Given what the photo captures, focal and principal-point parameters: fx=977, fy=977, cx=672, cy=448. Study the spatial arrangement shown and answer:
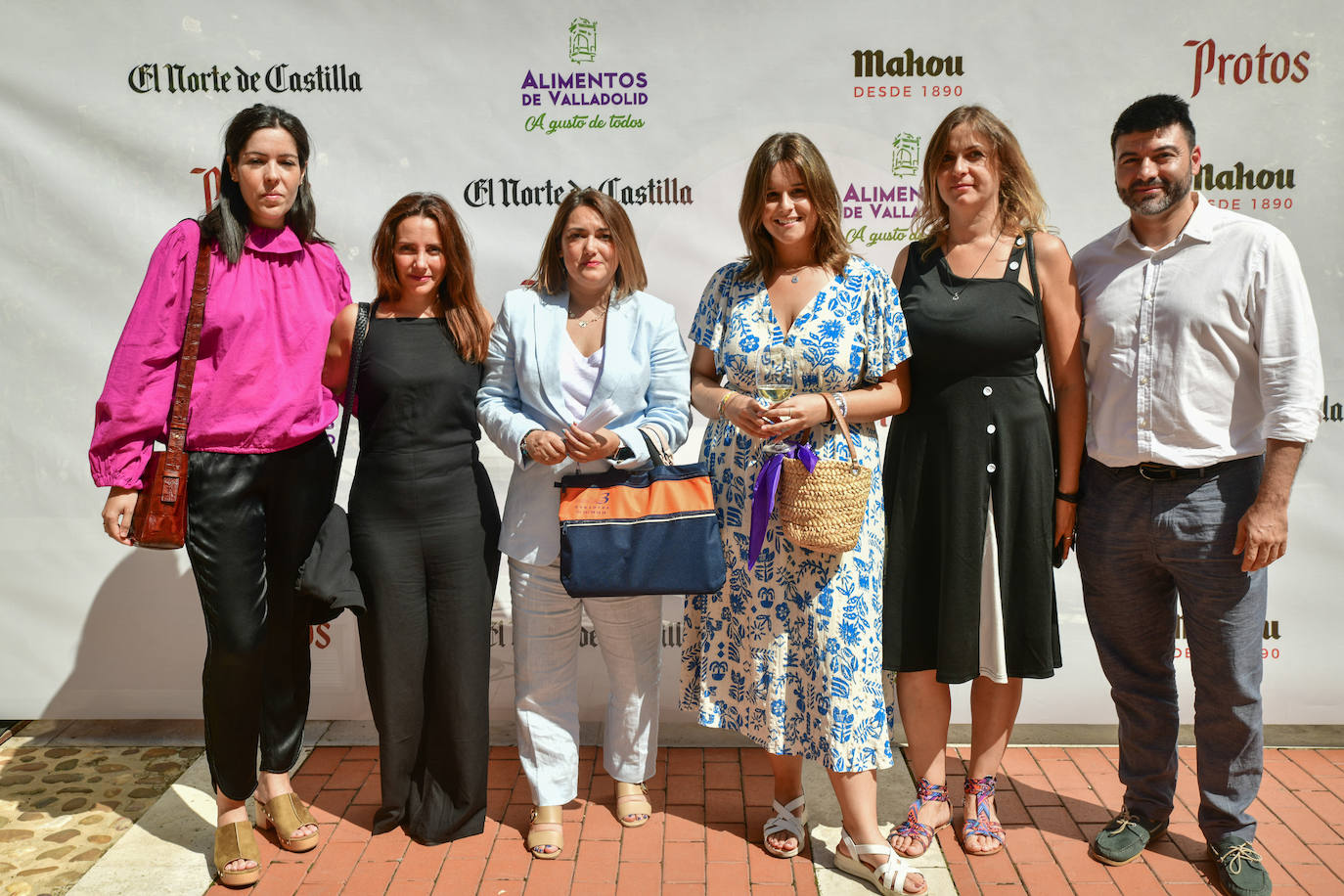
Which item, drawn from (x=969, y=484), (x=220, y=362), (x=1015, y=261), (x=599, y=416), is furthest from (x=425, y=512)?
(x=1015, y=261)

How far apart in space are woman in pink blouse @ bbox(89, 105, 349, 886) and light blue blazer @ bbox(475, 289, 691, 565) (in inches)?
22.3

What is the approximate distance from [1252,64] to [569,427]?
2.93 metres

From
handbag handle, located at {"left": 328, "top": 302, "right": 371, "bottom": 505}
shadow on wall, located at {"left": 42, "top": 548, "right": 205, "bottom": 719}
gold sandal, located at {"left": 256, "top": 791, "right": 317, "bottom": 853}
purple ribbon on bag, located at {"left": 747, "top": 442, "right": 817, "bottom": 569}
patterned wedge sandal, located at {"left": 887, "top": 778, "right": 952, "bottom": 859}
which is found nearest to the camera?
purple ribbon on bag, located at {"left": 747, "top": 442, "right": 817, "bottom": 569}

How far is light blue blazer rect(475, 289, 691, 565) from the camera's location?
2.99 meters

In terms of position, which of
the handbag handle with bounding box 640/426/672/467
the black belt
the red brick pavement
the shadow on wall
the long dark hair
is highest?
the long dark hair

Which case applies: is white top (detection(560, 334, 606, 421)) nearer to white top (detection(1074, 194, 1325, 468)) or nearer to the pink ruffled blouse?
the pink ruffled blouse

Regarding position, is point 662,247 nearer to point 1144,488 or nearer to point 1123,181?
point 1123,181

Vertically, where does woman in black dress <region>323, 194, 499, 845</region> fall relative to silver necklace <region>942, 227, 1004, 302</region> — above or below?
below

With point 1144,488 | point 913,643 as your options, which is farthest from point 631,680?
point 1144,488

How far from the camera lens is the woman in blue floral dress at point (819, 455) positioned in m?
2.82

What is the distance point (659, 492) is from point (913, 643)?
0.93m

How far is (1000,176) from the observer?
2.90m

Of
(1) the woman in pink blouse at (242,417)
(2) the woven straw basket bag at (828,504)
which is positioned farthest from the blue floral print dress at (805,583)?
(1) the woman in pink blouse at (242,417)

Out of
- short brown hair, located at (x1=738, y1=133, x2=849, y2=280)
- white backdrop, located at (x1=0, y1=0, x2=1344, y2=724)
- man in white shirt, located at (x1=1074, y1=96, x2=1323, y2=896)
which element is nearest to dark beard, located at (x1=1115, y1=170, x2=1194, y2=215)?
man in white shirt, located at (x1=1074, y1=96, x2=1323, y2=896)
